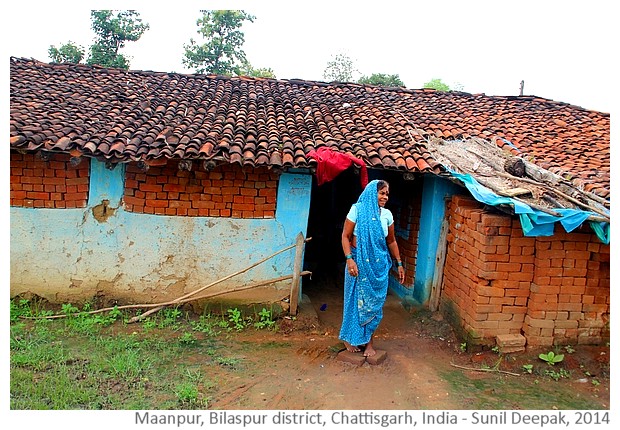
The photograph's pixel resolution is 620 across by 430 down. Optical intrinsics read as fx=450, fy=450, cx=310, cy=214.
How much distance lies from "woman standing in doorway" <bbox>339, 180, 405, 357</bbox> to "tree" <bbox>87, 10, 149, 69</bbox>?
17.5m

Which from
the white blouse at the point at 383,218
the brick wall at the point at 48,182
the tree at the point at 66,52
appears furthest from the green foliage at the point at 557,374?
the tree at the point at 66,52

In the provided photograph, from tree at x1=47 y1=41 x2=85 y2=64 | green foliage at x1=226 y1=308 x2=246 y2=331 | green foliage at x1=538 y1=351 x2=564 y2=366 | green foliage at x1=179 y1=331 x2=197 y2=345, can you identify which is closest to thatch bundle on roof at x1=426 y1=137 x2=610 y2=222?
green foliage at x1=538 y1=351 x2=564 y2=366

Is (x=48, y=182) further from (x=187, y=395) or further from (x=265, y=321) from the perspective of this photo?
(x=187, y=395)

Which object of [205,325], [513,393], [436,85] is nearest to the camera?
[513,393]

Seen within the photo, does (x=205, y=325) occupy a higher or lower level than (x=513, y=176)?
lower

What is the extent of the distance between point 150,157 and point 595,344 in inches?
219

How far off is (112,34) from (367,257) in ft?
62.1

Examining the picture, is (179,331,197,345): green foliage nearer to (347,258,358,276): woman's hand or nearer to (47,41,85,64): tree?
(347,258,358,276): woman's hand

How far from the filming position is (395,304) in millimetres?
6766

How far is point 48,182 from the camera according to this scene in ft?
18.8

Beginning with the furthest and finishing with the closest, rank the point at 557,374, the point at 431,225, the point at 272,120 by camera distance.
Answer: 1. the point at 272,120
2. the point at 431,225
3. the point at 557,374

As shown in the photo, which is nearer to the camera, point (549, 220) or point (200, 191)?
point (549, 220)

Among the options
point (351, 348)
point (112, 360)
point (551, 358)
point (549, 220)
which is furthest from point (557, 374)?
point (112, 360)

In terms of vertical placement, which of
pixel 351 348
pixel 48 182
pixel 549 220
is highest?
pixel 549 220
